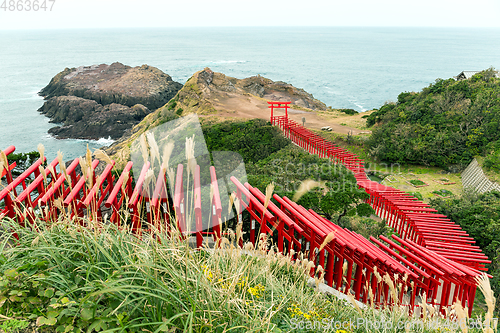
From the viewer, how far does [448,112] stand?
21.2 meters

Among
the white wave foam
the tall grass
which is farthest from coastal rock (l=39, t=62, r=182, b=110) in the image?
the tall grass

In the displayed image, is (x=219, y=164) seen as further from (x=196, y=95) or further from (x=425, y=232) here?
(x=196, y=95)

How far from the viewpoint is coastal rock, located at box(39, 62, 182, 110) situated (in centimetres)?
5053

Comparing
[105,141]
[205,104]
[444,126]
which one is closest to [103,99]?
[105,141]

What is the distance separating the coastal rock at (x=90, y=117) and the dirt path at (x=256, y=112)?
16.3 m

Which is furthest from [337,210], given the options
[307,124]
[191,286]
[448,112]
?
[307,124]

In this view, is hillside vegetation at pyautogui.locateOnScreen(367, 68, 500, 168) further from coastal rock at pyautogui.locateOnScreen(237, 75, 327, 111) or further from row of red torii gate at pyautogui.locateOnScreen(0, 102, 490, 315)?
→ coastal rock at pyautogui.locateOnScreen(237, 75, 327, 111)

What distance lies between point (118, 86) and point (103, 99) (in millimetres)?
4472

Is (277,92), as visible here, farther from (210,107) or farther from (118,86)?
(118,86)

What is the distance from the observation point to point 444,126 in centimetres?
2069

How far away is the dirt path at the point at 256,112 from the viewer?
2605 cm

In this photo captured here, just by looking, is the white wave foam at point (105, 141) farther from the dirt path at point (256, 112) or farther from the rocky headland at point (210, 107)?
the dirt path at point (256, 112)

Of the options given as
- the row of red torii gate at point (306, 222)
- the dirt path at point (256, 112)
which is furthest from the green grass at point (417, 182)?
the dirt path at point (256, 112)

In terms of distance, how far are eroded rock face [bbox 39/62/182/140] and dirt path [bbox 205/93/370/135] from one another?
53.8 feet
